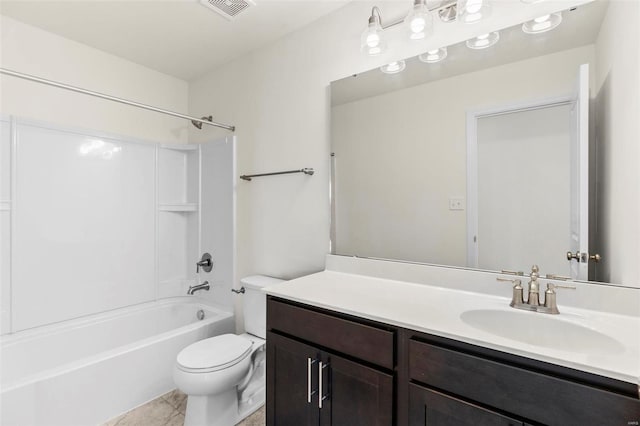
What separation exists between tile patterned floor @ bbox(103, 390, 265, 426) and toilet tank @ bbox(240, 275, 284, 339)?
1.52 ft

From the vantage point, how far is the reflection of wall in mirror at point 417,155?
125cm

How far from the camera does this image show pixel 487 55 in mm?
1316

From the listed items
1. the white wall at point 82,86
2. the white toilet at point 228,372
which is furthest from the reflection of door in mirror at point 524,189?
the white wall at point 82,86

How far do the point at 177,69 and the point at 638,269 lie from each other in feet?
10.1

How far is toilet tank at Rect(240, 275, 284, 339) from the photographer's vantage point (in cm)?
194

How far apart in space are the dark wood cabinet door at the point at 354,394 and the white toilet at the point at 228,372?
2.27 feet

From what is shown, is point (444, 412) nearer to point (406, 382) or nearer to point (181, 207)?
point (406, 382)

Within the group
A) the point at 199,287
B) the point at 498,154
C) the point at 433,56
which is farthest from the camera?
the point at 199,287

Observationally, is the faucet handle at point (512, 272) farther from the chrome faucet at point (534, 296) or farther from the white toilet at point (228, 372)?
the white toilet at point (228, 372)

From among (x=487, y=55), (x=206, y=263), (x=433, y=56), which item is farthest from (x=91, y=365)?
(x=487, y=55)

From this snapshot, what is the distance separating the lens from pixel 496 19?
1292mm

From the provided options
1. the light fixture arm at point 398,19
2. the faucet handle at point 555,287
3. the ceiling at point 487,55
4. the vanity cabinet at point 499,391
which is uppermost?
the light fixture arm at point 398,19

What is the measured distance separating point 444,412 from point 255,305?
1352 mm

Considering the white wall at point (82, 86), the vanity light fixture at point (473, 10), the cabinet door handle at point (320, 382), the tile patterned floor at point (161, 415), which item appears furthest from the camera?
the white wall at point (82, 86)
